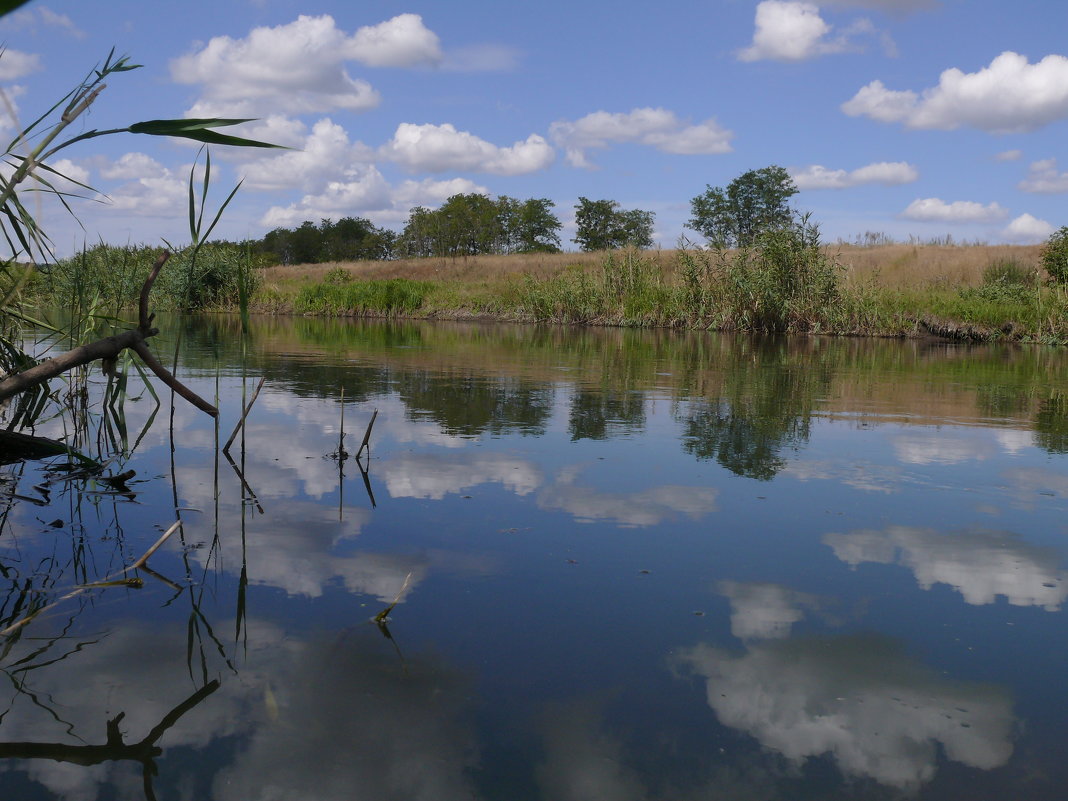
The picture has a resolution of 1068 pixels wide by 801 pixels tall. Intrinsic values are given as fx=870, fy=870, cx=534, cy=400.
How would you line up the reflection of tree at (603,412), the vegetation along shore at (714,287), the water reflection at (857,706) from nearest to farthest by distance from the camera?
the water reflection at (857,706)
the reflection of tree at (603,412)
the vegetation along shore at (714,287)

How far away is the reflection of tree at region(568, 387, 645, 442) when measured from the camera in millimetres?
6809

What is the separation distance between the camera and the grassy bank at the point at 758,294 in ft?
72.0

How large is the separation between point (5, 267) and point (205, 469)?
5.34 feet

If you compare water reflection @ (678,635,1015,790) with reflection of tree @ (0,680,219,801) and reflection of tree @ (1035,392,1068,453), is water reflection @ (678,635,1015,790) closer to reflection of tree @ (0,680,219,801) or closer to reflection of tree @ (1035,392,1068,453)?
reflection of tree @ (0,680,219,801)

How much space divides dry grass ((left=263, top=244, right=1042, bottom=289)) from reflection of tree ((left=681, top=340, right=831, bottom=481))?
12505 millimetres

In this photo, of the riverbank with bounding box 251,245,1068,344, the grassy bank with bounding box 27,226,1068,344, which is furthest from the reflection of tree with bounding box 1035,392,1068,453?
the riverbank with bounding box 251,245,1068,344

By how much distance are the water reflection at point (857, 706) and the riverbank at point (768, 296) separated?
67.5ft

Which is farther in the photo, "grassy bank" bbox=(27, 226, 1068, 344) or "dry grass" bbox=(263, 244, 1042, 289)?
"dry grass" bbox=(263, 244, 1042, 289)

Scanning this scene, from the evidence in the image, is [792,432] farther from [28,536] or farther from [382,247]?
[382,247]

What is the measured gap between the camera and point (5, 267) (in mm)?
3703

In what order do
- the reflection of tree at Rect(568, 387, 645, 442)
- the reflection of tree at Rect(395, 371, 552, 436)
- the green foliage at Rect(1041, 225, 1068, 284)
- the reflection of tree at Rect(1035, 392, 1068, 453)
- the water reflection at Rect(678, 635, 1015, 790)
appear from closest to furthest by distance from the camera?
the water reflection at Rect(678, 635, 1015, 790) → the reflection of tree at Rect(1035, 392, 1068, 453) → the reflection of tree at Rect(568, 387, 645, 442) → the reflection of tree at Rect(395, 371, 552, 436) → the green foliage at Rect(1041, 225, 1068, 284)

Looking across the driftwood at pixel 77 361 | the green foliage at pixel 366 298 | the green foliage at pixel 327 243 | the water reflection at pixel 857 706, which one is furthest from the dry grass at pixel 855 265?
the green foliage at pixel 327 243

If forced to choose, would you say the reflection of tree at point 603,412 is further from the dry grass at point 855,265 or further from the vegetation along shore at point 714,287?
the dry grass at point 855,265

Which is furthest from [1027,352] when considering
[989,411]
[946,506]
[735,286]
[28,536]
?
[28,536]
